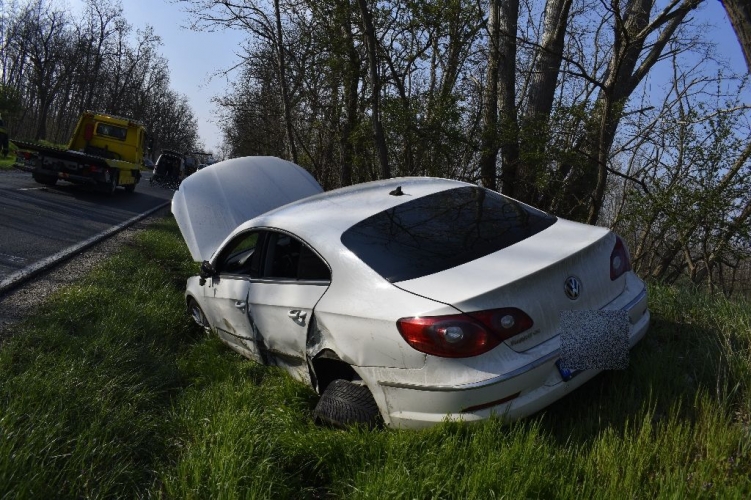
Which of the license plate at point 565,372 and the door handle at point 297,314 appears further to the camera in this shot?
the door handle at point 297,314

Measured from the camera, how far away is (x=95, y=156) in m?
17.4

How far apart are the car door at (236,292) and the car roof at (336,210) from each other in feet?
0.69

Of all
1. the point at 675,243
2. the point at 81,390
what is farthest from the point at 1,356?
the point at 675,243

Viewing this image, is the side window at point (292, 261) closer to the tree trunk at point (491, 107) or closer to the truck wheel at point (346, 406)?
the truck wheel at point (346, 406)

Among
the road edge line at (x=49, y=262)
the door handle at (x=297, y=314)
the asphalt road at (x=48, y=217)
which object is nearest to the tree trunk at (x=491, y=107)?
the door handle at (x=297, y=314)

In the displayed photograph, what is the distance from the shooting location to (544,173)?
24.8 ft

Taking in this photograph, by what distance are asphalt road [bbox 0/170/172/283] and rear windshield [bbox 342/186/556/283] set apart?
495 cm

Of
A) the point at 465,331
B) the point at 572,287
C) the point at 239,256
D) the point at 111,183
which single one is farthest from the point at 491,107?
the point at 111,183

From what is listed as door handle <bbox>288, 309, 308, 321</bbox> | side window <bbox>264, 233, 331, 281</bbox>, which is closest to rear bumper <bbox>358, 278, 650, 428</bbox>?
door handle <bbox>288, 309, 308, 321</bbox>

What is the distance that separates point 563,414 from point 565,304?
0.64 m

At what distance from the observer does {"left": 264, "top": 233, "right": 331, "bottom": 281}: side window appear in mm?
3600

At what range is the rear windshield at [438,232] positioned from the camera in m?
3.22

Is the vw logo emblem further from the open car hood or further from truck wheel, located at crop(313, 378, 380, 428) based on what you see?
the open car hood

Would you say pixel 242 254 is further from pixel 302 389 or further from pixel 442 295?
pixel 442 295
